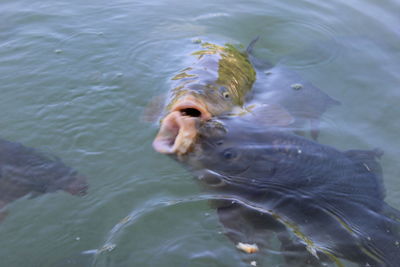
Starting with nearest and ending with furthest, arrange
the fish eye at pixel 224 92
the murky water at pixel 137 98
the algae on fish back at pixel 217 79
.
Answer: the murky water at pixel 137 98, the algae on fish back at pixel 217 79, the fish eye at pixel 224 92

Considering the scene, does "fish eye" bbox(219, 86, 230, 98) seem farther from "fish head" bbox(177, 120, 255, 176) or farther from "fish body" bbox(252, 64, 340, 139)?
"fish head" bbox(177, 120, 255, 176)

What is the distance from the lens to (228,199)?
12.3 ft

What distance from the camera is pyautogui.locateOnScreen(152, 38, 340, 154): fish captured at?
417 centimetres

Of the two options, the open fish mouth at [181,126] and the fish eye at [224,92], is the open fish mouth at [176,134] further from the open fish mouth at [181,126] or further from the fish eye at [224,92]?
the fish eye at [224,92]

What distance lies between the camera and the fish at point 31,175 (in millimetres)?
3959

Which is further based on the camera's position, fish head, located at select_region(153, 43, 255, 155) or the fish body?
the fish body

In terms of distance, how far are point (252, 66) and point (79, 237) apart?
3.49 m

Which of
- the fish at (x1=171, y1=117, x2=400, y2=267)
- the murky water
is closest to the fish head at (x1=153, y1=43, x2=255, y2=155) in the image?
the fish at (x1=171, y1=117, x2=400, y2=267)

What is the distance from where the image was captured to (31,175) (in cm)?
416

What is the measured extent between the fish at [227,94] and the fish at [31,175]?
83 cm

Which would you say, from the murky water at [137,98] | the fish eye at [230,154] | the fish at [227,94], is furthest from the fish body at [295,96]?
the fish eye at [230,154]

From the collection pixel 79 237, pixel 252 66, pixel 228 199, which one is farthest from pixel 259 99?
pixel 79 237

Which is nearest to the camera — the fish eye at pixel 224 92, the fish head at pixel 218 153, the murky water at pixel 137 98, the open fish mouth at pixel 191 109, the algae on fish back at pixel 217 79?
the murky water at pixel 137 98

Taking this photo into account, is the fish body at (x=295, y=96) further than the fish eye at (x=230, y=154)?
Yes
